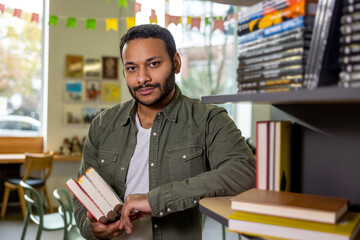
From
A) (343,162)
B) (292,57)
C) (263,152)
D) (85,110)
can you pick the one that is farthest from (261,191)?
(85,110)

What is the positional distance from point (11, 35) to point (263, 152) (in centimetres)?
A: 637

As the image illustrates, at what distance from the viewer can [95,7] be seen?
6.49 metres

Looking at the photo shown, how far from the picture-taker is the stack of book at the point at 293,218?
78 cm

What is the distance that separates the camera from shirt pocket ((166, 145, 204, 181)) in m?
1.51

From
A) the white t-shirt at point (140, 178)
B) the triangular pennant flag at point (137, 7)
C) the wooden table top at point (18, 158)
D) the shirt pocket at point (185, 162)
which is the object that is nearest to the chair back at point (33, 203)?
the white t-shirt at point (140, 178)

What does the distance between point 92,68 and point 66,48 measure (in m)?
0.51

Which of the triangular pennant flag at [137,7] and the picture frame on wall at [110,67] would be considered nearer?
the triangular pennant flag at [137,7]

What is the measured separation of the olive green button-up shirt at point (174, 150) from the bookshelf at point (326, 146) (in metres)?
0.18

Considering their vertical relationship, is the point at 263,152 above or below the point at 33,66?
below

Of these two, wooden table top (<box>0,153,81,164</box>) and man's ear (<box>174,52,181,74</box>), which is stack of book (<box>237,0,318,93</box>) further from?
wooden table top (<box>0,153,81,164</box>)

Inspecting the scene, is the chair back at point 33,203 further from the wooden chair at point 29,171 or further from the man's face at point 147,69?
the wooden chair at point 29,171

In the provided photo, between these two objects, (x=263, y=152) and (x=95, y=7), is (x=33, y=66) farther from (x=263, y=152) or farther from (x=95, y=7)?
(x=263, y=152)

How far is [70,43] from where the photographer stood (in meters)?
6.41

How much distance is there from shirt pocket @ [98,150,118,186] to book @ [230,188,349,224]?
756mm
